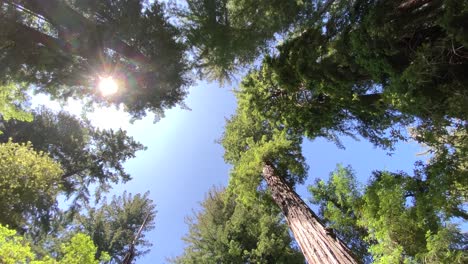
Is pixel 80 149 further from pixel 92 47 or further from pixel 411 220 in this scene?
pixel 411 220

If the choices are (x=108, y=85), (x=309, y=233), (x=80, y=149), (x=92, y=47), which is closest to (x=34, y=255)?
(x=108, y=85)

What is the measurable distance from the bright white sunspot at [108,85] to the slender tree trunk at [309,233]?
5.26 meters

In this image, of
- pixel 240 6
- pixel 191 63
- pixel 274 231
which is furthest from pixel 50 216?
pixel 240 6

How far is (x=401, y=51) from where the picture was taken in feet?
18.7

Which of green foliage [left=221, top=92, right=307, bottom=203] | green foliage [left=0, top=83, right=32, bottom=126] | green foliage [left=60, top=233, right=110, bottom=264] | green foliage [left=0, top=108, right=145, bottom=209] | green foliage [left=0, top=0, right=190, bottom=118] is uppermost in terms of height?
green foliage [left=0, top=108, right=145, bottom=209]

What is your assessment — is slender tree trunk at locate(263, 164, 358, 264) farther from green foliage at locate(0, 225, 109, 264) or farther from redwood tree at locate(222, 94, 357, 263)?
green foliage at locate(0, 225, 109, 264)

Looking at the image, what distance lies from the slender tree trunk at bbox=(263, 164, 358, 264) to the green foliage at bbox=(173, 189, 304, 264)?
391 centimetres

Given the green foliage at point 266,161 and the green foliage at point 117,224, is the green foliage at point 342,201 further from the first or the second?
the green foliage at point 117,224

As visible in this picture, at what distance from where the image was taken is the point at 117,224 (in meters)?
20.8

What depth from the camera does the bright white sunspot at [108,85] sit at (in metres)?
8.79

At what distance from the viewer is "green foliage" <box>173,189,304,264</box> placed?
13.5 metres

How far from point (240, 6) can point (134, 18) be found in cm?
250

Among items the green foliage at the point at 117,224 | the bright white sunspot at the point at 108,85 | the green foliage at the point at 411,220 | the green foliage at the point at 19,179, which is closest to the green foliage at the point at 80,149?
the green foliage at the point at 117,224

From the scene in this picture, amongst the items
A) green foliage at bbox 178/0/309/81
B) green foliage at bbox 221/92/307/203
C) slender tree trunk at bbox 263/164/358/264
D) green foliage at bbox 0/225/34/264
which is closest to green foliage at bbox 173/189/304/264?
green foliage at bbox 221/92/307/203
